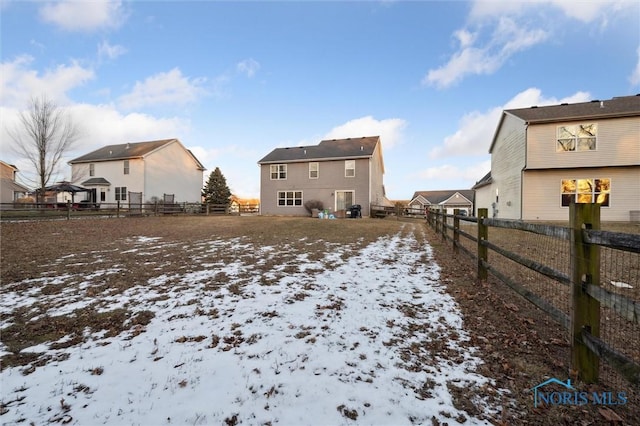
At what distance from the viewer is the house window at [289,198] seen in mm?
26391

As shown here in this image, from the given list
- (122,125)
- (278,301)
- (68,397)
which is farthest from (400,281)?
(122,125)

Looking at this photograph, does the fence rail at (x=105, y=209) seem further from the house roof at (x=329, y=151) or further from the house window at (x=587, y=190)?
the house window at (x=587, y=190)

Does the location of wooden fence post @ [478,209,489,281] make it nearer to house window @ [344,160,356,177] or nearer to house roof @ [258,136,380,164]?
house roof @ [258,136,380,164]

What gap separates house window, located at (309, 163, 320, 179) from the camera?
1014 inches

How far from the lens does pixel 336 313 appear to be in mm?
3711

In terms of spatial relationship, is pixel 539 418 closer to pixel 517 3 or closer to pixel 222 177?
pixel 517 3

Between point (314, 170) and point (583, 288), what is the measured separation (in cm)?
2426

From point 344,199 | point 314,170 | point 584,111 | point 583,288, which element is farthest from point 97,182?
point 584,111

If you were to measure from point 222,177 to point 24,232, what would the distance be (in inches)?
1118

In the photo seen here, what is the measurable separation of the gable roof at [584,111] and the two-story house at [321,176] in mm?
11522

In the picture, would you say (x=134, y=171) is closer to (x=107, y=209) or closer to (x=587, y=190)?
(x=107, y=209)

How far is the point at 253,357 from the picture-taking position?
2.69 m

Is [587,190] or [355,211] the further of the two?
[355,211]

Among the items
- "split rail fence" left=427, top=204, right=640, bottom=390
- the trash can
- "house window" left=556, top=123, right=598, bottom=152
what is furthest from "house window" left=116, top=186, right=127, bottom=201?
"house window" left=556, top=123, right=598, bottom=152
